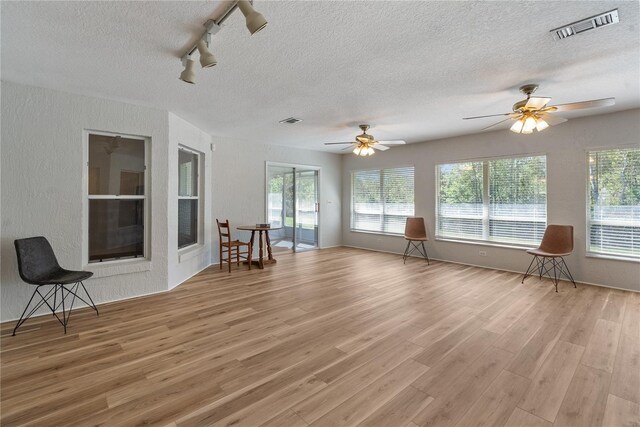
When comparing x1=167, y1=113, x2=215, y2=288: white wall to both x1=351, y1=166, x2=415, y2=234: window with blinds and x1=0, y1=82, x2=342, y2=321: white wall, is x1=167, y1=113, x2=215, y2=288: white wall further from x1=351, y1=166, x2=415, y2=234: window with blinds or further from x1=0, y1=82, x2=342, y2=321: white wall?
x1=351, y1=166, x2=415, y2=234: window with blinds

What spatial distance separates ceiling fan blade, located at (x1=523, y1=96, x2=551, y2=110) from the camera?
10.1ft

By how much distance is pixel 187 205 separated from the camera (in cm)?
503

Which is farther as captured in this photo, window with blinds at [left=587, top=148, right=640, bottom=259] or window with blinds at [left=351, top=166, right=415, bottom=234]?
window with blinds at [left=351, top=166, right=415, bottom=234]

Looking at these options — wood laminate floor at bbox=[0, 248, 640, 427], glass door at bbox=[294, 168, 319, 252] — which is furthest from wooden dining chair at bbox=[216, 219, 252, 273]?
glass door at bbox=[294, 168, 319, 252]

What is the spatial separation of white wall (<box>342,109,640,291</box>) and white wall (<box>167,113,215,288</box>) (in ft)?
14.8

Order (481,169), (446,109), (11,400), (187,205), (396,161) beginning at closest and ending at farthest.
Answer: (11,400) < (446,109) < (187,205) < (481,169) < (396,161)

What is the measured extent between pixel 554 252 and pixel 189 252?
5826 mm

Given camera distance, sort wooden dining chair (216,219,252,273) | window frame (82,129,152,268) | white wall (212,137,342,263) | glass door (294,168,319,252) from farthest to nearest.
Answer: glass door (294,168,319,252) → white wall (212,137,342,263) → wooden dining chair (216,219,252,273) → window frame (82,129,152,268)

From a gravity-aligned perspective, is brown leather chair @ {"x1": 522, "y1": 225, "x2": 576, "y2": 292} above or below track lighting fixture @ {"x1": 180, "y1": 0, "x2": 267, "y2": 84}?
below

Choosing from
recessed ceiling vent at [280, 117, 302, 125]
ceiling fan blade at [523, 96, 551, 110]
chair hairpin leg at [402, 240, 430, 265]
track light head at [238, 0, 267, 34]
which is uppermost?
recessed ceiling vent at [280, 117, 302, 125]

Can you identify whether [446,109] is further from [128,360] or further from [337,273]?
[128,360]

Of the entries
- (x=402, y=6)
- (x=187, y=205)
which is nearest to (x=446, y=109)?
(x=402, y=6)

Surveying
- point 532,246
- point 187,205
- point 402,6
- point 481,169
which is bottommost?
point 532,246

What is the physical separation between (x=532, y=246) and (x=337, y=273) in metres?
3.47
